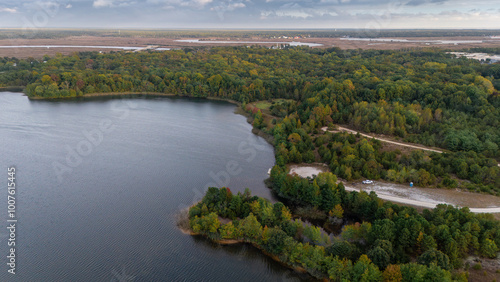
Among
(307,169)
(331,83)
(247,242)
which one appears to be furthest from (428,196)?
(331,83)

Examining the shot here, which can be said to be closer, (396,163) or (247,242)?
(247,242)

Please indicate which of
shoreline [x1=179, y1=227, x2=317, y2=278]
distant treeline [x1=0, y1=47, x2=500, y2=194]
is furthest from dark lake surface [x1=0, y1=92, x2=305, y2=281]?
distant treeline [x1=0, y1=47, x2=500, y2=194]

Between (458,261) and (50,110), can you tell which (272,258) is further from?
(50,110)

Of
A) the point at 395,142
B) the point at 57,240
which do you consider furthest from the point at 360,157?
the point at 57,240

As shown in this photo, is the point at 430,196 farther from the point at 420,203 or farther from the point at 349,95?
the point at 349,95

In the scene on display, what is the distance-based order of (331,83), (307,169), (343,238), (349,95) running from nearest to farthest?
(343,238)
(307,169)
(349,95)
(331,83)

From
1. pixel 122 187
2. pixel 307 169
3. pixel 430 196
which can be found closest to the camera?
pixel 430 196
